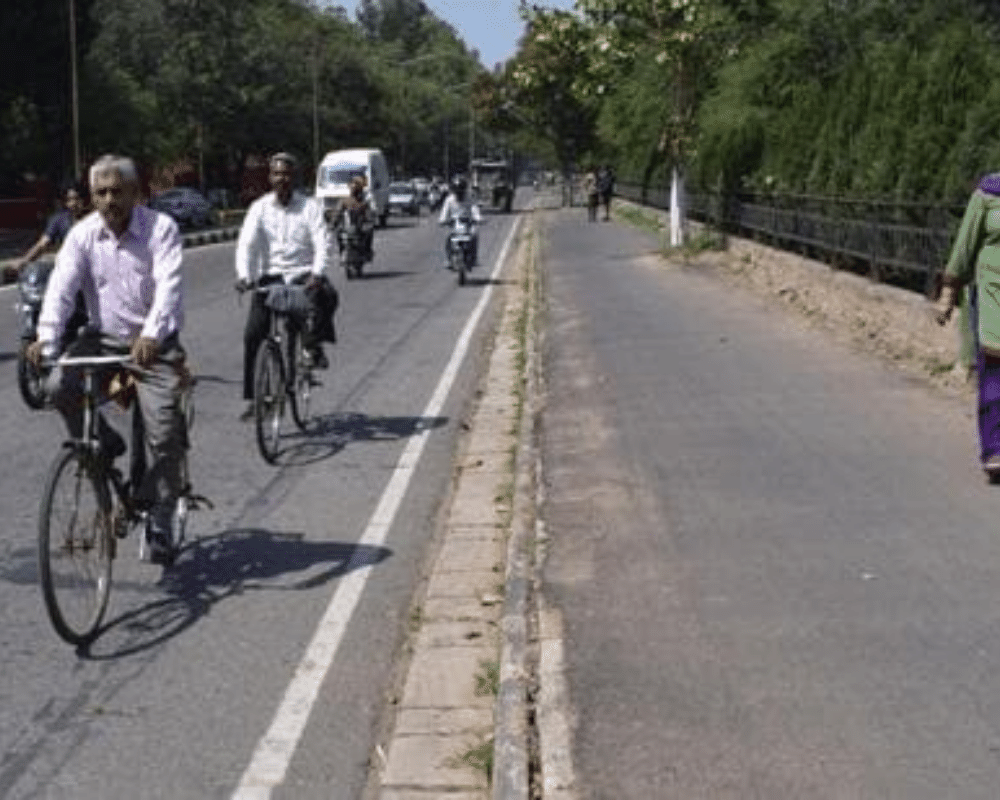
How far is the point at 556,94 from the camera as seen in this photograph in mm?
79062

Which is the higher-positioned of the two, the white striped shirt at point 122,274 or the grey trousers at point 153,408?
the white striped shirt at point 122,274

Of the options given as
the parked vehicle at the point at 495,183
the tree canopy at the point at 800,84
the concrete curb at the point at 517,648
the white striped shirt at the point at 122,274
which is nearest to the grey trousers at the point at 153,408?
the white striped shirt at the point at 122,274

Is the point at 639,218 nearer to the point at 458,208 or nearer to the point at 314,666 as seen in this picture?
the point at 458,208

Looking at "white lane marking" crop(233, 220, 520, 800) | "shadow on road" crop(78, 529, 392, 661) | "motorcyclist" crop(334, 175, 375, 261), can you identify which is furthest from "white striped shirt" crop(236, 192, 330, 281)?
"motorcyclist" crop(334, 175, 375, 261)

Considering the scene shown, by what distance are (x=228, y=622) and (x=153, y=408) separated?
0.94 m

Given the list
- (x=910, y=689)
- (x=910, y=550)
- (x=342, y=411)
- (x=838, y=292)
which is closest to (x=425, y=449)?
(x=342, y=411)

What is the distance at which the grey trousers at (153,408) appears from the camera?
6.64 metres

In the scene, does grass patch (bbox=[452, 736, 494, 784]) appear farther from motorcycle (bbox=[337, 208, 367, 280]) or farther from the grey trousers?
motorcycle (bbox=[337, 208, 367, 280])

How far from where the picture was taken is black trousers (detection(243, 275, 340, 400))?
10734 millimetres

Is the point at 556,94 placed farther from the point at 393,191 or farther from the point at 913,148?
the point at 913,148

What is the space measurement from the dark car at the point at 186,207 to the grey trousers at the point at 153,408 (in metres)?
46.1

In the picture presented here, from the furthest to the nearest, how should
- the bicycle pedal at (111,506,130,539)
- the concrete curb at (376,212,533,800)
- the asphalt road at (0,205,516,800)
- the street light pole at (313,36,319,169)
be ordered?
the street light pole at (313,36,319,169)
the bicycle pedal at (111,506,130,539)
the asphalt road at (0,205,516,800)
the concrete curb at (376,212,533,800)

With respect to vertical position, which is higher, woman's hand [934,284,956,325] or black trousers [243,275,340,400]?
woman's hand [934,284,956,325]

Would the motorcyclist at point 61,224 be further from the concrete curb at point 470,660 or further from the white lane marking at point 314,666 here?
the concrete curb at point 470,660
